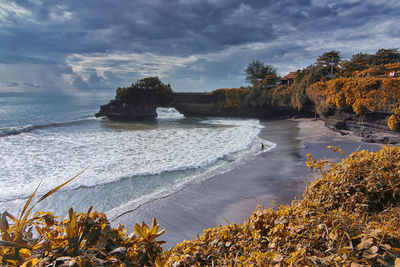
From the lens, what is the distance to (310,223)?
1928 millimetres

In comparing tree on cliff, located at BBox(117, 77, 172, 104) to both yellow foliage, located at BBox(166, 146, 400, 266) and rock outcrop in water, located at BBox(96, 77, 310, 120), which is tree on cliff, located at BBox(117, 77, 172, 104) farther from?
yellow foliage, located at BBox(166, 146, 400, 266)

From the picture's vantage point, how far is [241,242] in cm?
193

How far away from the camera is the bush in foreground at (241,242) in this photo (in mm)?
1368

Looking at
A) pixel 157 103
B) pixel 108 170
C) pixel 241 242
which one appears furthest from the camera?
pixel 157 103

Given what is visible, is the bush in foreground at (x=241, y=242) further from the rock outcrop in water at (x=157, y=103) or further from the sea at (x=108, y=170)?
the rock outcrop in water at (x=157, y=103)

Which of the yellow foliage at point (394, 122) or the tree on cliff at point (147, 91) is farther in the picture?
the tree on cliff at point (147, 91)

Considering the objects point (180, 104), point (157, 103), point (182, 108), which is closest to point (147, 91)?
point (157, 103)

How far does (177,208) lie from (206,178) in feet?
8.38

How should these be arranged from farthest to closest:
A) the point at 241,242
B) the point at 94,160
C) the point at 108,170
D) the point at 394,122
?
the point at 394,122 → the point at 94,160 → the point at 108,170 → the point at 241,242

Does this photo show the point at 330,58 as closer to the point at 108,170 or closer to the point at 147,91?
the point at 147,91

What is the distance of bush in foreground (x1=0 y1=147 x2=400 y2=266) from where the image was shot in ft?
4.49

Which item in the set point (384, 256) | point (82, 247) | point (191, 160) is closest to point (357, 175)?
point (384, 256)

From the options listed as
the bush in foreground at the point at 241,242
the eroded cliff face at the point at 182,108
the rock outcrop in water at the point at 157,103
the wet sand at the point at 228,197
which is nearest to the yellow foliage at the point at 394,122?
the wet sand at the point at 228,197

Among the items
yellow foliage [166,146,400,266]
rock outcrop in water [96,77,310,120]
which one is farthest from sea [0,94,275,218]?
rock outcrop in water [96,77,310,120]
